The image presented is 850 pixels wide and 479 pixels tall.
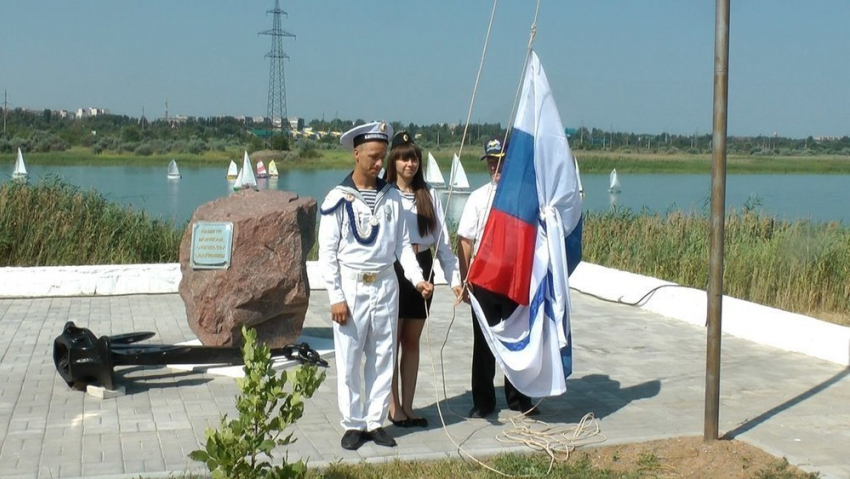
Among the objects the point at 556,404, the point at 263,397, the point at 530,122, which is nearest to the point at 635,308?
the point at 556,404

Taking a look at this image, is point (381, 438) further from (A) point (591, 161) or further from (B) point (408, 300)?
(A) point (591, 161)

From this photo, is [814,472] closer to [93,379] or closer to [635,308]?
[93,379]

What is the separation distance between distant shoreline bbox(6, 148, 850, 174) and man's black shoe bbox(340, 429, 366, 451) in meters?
51.7

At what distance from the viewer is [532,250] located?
6.49 metres

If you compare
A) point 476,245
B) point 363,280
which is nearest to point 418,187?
point 476,245

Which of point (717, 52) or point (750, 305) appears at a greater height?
point (717, 52)

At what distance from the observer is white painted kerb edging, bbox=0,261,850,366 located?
9.38 m

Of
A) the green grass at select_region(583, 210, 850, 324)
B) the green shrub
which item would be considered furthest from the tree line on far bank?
the green shrub

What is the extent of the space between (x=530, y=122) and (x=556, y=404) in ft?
6.33

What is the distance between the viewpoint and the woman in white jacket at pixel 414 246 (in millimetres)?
6250

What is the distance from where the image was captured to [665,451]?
19.3ft

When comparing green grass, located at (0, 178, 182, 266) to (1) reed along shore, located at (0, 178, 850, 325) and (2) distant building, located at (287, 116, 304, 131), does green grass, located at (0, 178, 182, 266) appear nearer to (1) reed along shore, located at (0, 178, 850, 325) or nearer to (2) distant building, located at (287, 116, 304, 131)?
(1) reed along shore, located at (0, 178, 850, 325)

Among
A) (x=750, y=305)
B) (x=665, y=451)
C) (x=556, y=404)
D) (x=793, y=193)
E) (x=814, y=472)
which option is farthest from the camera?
(x=793, y=193)

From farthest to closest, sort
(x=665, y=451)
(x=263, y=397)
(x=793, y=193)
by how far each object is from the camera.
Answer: (x=793, y=193) → (x=665, y=451) → (x=263, y=397)
